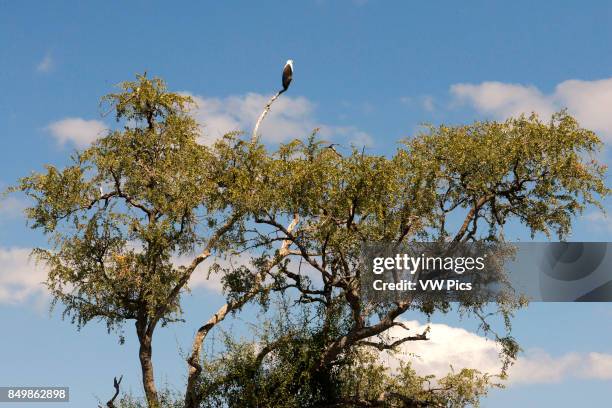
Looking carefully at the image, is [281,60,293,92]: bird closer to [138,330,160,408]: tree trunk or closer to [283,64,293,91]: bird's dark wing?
[283,64,293,91]: bird's dark wing

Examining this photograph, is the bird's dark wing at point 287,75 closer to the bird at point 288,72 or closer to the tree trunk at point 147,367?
the bird at point 288,72

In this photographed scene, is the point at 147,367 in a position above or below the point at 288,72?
below

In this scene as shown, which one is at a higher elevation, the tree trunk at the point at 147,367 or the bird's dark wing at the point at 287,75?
the bird's dark wing at the point at 287,75

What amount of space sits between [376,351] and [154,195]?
30.5ft

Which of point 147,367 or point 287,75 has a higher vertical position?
point 287,75

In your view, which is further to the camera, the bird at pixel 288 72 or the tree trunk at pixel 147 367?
the bird at pixel 288 72

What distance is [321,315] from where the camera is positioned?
2750cm

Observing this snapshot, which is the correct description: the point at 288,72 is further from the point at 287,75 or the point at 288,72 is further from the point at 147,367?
the point at 147,367

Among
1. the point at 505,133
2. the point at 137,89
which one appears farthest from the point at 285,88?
the point at 505,133

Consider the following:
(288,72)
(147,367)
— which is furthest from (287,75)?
(147,367)

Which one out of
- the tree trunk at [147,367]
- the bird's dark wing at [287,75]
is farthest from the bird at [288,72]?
the tree trunk at [147,367]

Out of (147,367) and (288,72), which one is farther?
(288,72)

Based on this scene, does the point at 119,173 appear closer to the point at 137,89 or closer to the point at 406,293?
the point at 137,89

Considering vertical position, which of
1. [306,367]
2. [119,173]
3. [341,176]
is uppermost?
[119,173]
